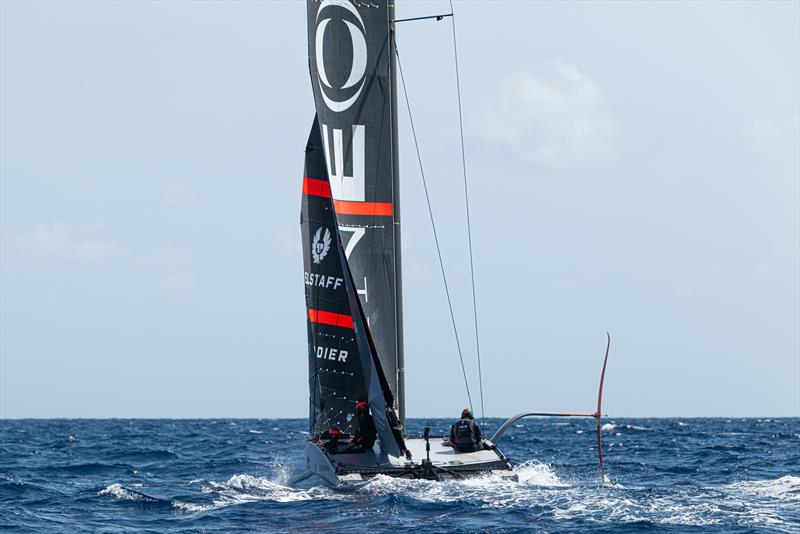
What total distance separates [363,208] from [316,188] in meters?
1.25

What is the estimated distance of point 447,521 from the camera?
13680mm

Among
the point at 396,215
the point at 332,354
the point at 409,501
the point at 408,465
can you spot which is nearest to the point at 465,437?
the point at 408,465

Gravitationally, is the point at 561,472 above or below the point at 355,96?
below

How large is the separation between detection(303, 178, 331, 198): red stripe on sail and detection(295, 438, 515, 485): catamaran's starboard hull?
4752 mm

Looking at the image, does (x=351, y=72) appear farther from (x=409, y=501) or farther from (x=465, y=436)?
(x=409, y=501)

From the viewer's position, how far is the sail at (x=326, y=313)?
63.4 feet

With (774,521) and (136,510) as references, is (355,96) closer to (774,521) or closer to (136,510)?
(136,510)

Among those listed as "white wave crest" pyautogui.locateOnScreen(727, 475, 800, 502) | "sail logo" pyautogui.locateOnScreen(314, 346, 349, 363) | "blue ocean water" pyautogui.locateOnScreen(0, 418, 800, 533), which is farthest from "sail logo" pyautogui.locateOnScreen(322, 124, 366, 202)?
"white wave crest" pyautogui.locateOnScreen(727, 475, 800, 502)

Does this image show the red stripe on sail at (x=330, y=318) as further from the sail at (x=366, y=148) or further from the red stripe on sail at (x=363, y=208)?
the red stripe on sail at (x=363, y=208)

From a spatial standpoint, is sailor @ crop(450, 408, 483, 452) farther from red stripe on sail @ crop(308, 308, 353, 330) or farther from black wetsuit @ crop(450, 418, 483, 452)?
red stripe on sail @ crop(308, 308, 353, 330)

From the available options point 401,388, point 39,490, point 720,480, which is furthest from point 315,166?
point 720,480

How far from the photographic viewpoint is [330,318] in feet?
63.8

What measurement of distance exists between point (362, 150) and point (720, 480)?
894cm

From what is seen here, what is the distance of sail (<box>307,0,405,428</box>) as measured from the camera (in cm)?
1911
